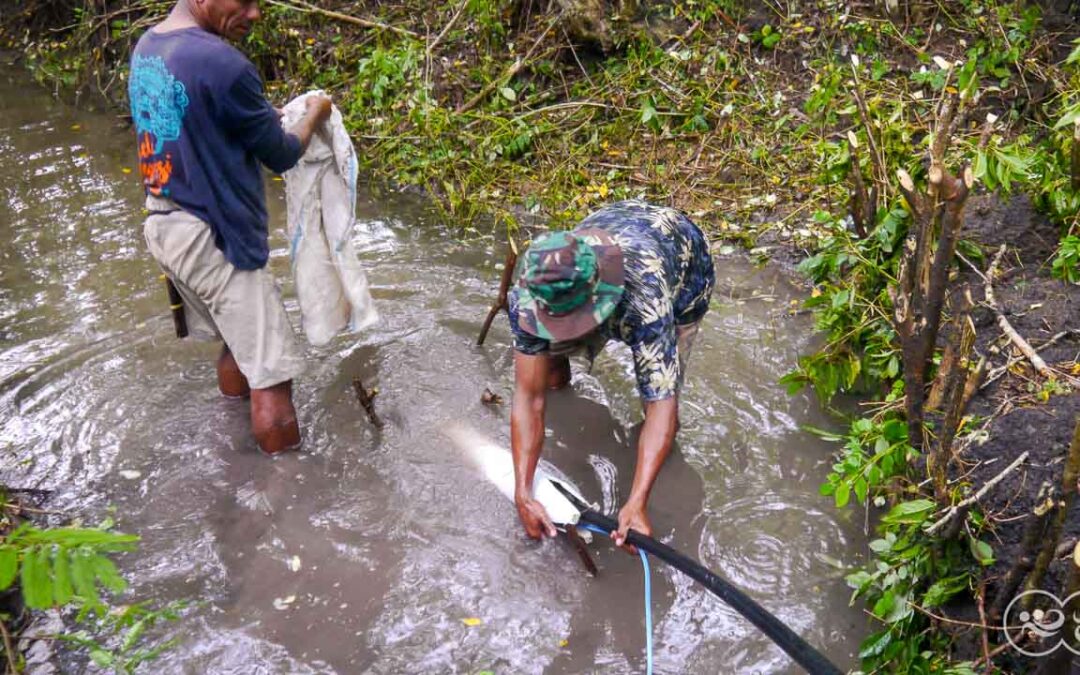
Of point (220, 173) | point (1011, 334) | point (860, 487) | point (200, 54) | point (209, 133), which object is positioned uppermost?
point (200, 54)

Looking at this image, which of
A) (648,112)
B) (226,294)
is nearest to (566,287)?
(226,294)

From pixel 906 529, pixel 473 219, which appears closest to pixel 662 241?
pixel 906 529

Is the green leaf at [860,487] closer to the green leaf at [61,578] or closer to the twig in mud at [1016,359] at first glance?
the twig in mud at [1016,359]

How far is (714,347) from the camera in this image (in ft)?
15.6


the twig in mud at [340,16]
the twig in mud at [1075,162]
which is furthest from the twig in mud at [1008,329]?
the twig in mud at [340,16]

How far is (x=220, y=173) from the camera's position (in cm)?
348

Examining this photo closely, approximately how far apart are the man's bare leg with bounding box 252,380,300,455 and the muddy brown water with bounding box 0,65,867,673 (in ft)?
0.28

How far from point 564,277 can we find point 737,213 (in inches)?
131

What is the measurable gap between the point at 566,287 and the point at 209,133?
1561mm

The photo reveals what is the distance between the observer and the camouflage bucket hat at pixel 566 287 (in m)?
2.77

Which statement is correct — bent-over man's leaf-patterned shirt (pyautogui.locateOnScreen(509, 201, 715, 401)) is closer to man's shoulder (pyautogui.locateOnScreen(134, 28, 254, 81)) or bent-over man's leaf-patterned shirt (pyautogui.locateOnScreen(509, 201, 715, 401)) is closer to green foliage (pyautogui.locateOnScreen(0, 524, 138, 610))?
man's shoulder (pyautogui.locateOnScreen(134, 28, 254, 81))

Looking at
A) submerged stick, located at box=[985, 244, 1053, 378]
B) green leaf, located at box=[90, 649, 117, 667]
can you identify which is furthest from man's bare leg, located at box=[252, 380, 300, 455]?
submerged stick, located at box=[985, 244, 1053, 378]

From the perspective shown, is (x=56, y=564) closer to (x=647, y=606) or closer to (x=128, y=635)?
(x=128, y=635)

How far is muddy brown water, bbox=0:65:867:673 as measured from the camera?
321 centimetres
